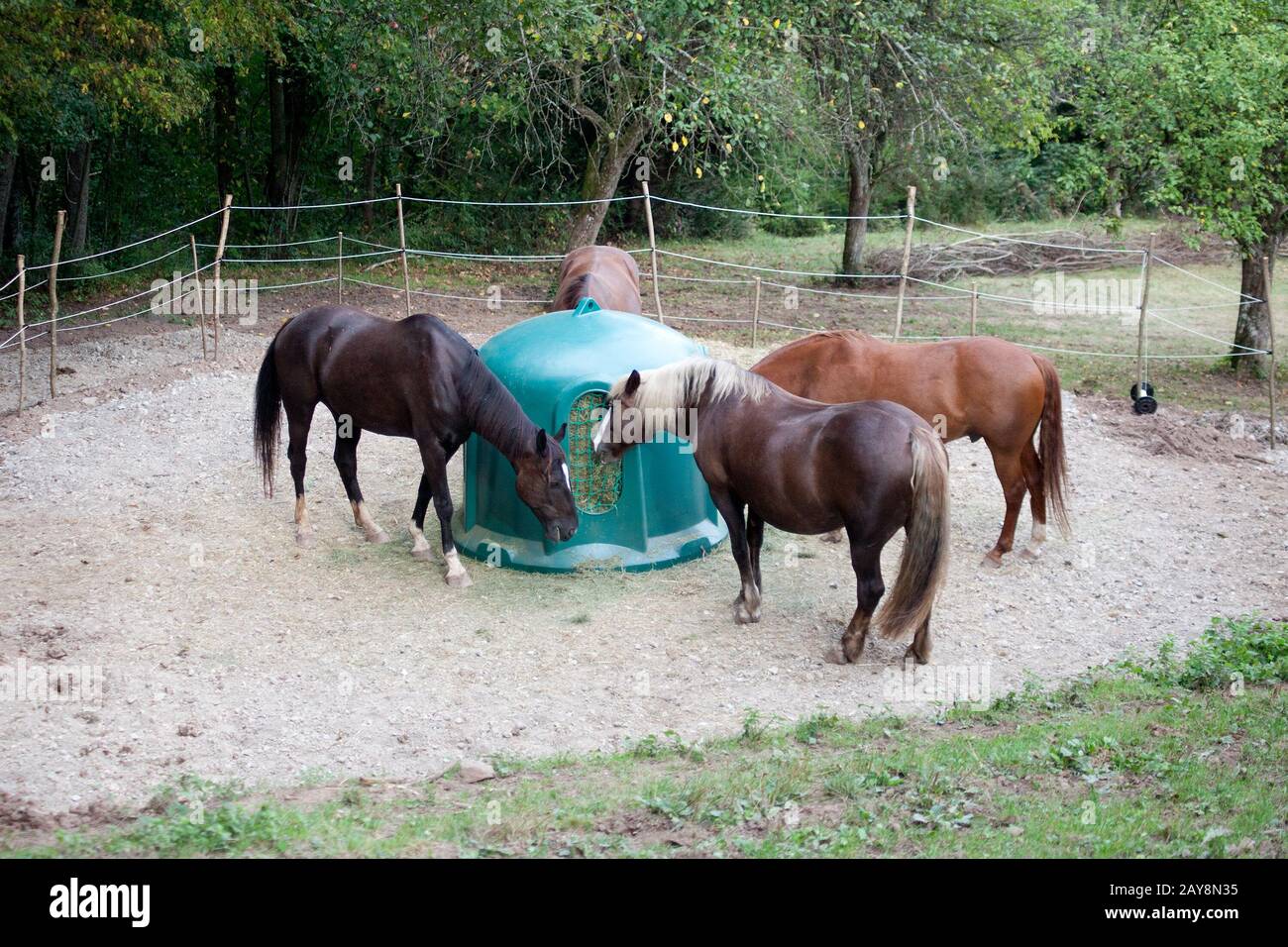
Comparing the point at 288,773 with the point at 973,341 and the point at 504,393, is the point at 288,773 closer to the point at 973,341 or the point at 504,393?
the point at 504,393

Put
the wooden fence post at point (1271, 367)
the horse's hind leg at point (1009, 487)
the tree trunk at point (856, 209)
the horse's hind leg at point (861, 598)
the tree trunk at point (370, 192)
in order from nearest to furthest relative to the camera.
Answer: the horse's hind leg at point (861, 598), the horse's hind leg at point (1009, 487), the wooden fence post at point (1271, 367), the tree trunk at point (856, 209), the tree trunk at point (370, 192)

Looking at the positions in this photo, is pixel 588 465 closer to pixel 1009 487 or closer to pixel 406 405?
pixel 406 405

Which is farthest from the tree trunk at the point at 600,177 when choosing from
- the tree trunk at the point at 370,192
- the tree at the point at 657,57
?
the tree trunk at the point at 370,192

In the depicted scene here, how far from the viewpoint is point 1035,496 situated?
27.3 ft

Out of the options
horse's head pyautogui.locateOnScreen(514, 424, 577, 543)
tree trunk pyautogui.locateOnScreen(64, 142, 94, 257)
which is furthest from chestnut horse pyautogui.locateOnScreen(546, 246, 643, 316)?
tree trunk pyautogui.locateOnScreen(64, 142, 94, 257)

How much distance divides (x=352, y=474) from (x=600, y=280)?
11.1 ft

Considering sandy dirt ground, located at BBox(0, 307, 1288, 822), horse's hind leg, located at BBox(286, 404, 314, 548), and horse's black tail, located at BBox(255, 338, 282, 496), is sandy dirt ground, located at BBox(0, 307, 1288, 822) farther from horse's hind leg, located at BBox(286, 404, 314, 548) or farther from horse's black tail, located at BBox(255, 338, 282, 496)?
horse's black tail, located at BBox(255, 338, 282, 496)

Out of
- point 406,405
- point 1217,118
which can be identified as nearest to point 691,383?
point 406,405

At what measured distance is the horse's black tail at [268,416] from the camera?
27.3 feet

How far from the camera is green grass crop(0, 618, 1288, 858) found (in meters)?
4.04

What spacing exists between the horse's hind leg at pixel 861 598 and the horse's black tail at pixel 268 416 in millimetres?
4408
